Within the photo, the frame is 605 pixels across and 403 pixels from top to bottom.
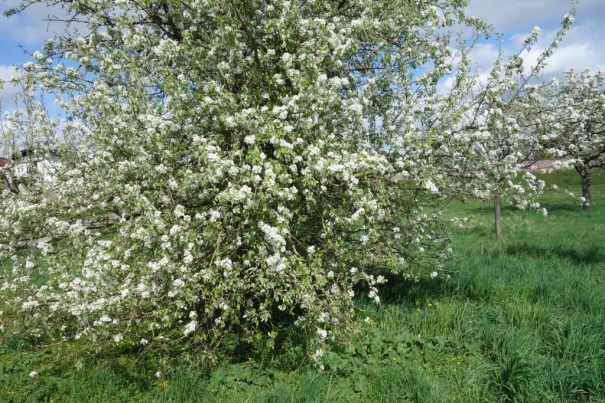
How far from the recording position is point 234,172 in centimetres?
462

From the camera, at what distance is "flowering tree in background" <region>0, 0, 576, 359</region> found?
4824 mm

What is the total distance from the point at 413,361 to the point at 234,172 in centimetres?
327

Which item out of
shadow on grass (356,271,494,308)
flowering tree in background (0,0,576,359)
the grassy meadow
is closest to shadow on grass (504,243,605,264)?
the grassy meadow

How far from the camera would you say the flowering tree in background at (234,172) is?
4.82 metres

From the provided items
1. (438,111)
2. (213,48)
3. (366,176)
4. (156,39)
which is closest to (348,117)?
(366,176)

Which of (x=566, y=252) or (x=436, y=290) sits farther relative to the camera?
(x=566, y=252)

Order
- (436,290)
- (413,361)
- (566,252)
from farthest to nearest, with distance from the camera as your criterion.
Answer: (566,252)
(436,290)
(413,361)

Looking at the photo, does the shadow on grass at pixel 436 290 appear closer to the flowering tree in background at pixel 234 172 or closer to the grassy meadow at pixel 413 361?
the grassy meadow at pixel 413 361

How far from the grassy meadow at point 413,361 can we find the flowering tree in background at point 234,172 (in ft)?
1.42

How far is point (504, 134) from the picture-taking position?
594 cm

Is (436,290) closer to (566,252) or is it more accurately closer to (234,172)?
(234,172)

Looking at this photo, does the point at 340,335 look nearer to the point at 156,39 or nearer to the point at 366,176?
the point at 366,176

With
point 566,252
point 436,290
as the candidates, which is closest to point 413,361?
point 436,290

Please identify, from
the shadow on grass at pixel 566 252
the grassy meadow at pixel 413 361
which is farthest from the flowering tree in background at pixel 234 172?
the shadow on grass at pixel 566 252
